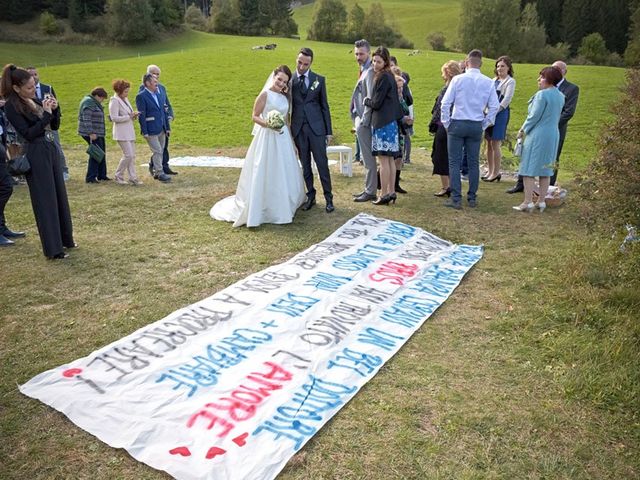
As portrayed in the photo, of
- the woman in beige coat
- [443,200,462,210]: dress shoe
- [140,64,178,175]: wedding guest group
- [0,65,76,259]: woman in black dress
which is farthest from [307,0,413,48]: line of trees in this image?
[0,65,76,259]: woman in black dress

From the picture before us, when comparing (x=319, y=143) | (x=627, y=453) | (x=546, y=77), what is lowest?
(x=627, y=453)

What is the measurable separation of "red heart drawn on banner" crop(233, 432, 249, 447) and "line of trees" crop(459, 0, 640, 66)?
6423 cm

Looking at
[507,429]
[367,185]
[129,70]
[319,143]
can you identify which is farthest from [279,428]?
[129,70]

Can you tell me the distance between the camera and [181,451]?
318 cm

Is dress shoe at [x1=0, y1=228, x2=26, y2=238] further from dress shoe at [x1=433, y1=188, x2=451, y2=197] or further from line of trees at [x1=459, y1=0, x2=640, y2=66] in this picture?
line of trees at [x1=459, y1=0, x2=640, y2=66]

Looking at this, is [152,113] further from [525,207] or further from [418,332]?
[418,332]

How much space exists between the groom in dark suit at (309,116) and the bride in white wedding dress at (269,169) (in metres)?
0.18

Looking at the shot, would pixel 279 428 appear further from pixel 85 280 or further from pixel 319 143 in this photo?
pixel 319 143

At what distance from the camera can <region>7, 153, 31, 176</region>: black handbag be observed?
5.87m

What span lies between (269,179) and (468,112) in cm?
327

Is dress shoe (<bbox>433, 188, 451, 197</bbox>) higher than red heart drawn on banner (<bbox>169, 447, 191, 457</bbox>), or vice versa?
dress shoe (<bbox>433, 188, 451, 197</bbox>)

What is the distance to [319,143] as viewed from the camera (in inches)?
323

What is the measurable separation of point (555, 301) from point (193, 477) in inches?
154

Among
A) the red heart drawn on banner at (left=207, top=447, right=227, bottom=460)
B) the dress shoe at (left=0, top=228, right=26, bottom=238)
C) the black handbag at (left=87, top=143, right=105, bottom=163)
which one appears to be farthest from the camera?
the black handbag at (left=87, top=143, right=105, bottom=163)
